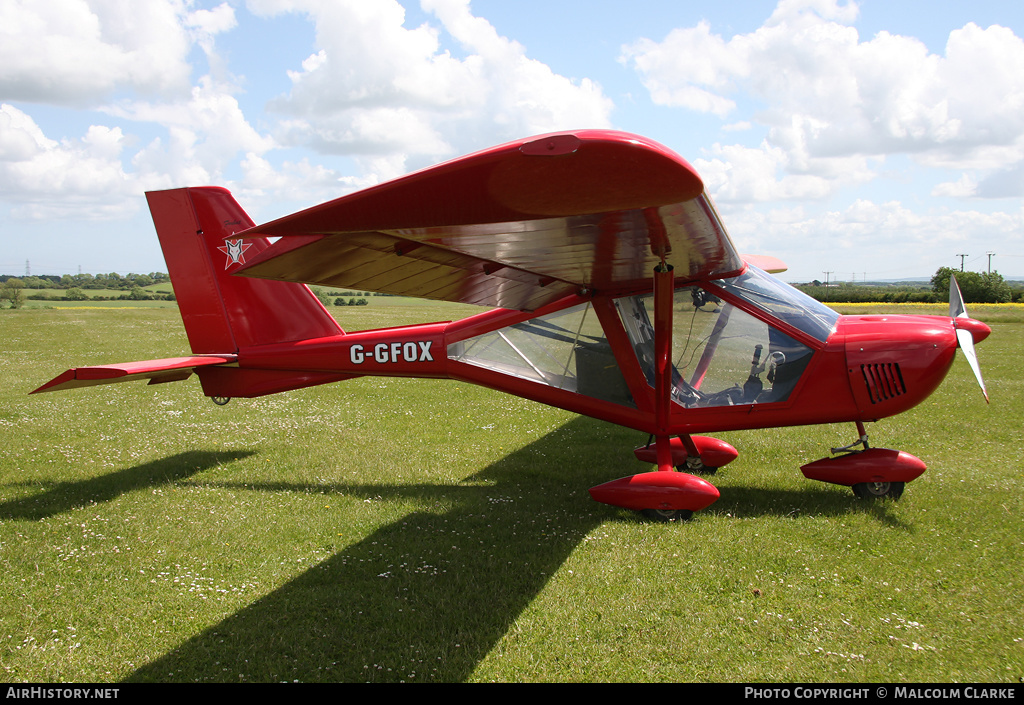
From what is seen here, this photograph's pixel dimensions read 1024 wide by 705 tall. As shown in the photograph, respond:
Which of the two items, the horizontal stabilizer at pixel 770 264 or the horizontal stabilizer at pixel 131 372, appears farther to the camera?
the horizontal stabilizer at pixel 770 264

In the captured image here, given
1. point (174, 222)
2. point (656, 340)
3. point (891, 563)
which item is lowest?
point (891, 563)

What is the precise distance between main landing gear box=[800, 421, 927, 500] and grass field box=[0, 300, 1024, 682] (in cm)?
21

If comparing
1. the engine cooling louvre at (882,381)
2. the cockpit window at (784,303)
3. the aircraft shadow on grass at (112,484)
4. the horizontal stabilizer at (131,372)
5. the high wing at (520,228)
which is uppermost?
the high wing at (520,228)

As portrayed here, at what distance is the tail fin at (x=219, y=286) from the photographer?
6.97 metres

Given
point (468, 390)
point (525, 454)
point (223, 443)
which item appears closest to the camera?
point (525, 454)

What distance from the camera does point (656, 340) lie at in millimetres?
5504

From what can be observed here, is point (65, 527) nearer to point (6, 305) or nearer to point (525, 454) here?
point (525, 454)

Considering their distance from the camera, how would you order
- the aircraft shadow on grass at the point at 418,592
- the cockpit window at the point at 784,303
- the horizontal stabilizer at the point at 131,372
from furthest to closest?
the cockpit window at the point at 784,303 → the horizontal stabilizer at the point at 131,372 → the aircraft shadow on grass at the point at 418,592

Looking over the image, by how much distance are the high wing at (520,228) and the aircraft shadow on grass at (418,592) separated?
2.08m

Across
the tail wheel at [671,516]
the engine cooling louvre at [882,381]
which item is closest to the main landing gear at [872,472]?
the engine cooling louvre at [882,381]

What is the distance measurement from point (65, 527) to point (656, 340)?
535cm

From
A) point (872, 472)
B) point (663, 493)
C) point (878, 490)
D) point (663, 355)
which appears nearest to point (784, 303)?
point (663, 355)

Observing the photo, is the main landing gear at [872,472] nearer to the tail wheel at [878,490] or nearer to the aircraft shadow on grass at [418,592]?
the tail wheel at [878,490]

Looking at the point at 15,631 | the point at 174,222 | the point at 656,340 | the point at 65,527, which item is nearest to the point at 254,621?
the point at 15,631
